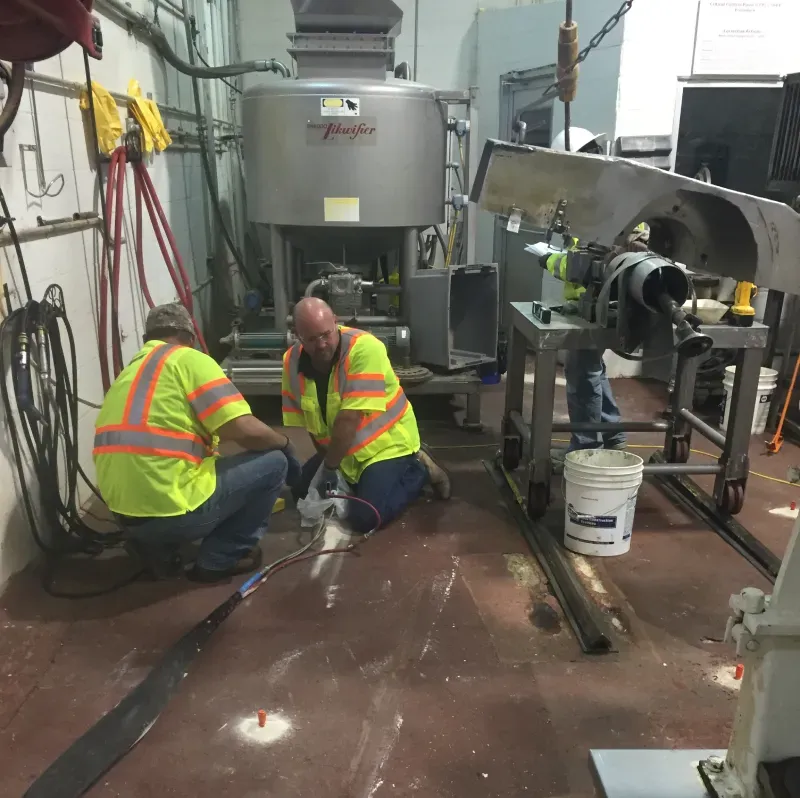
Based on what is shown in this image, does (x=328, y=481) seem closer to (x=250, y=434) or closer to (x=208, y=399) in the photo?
(x=250, y=434)

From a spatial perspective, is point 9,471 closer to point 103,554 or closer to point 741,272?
point 103,554

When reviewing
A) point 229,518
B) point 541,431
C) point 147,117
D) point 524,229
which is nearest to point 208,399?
point 229,518

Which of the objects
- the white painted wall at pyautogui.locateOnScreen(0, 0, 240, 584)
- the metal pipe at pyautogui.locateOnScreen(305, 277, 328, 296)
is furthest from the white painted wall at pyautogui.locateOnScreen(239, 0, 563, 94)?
the metal pipe at pyautogui.locateOnScreen(305, 277, 328, 296)

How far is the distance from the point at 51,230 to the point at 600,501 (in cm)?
204

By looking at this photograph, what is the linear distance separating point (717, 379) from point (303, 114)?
8.30 feet

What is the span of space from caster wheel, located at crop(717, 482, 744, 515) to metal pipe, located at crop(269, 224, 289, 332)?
2149mm

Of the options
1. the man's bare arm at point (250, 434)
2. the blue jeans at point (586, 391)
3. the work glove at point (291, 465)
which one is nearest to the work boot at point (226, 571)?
the work glove at point (291, 465)

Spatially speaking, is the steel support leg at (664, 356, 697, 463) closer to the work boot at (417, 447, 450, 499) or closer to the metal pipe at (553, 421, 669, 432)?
the metal pipe at (553, 421, 669, 432)

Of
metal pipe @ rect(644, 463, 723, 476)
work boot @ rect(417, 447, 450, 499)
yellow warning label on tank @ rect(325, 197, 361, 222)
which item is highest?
yellow warning label on tank @ rect(325, 197, 361, 222)

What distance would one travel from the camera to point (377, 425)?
2.59 m

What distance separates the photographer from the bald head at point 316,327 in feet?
7.70

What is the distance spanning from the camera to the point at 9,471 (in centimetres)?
217

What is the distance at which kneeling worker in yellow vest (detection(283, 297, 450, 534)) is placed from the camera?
7.94 feet

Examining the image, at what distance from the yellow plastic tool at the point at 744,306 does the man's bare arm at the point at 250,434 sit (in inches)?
63.5
